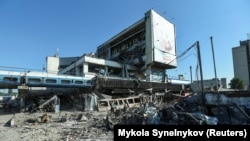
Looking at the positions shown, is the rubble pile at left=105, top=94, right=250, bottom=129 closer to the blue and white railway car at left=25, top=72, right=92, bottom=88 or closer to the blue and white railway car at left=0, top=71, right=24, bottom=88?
the blue and white railway car at left=25, top=72, right=92, bottom=88

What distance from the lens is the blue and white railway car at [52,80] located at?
2402cm

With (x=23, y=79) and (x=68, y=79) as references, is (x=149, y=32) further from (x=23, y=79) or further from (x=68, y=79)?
(x=23, y=79)

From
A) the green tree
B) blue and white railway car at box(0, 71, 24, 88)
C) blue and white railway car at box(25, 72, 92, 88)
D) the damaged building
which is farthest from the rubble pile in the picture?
the green tree

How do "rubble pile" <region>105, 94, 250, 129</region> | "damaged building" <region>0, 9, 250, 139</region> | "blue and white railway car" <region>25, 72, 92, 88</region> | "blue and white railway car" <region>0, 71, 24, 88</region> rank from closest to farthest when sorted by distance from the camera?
1. "rubble pile" <region>105, 94, 250, 129</region>
2. "damaged building" <region>0, 9, 250, 139</region>
3. "blue and white railway car" <region>0, 71, 24, 88</region>
4. "blue and white railway car" <region>25, 72, 92, 88</region>

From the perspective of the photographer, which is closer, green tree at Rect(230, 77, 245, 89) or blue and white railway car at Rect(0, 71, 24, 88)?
blue and white railway car at Rect(0, 71, 24, 88)

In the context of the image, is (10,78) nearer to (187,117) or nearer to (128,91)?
(128,91)

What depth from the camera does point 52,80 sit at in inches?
1023

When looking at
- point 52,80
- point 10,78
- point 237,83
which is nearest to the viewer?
point 10,78

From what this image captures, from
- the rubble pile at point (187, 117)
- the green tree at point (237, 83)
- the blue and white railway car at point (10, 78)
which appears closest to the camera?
the rubble pile at point (187, 117)

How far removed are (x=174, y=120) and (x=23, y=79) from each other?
64.2 ft

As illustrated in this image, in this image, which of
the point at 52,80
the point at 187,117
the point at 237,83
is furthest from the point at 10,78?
the point at 237,83

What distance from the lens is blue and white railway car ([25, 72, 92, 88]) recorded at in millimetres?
24016

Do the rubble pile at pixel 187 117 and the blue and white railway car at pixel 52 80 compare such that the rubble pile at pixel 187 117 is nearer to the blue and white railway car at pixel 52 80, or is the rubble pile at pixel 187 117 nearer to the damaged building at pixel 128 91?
the damaged building at pixel 128 91

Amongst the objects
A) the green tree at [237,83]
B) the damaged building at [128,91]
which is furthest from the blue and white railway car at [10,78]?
the green tree at [237,83]
